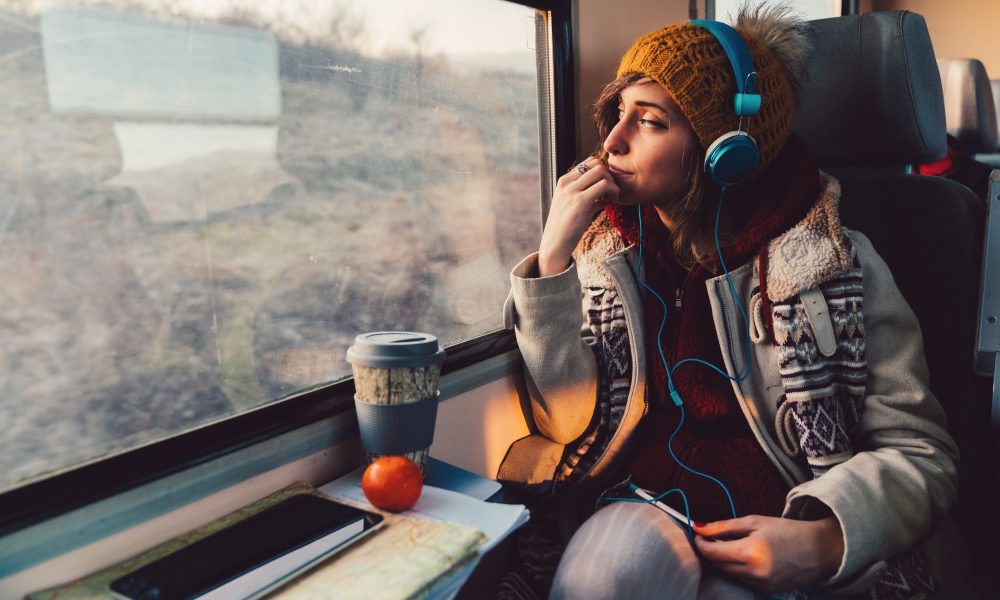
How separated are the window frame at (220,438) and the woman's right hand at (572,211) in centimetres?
22

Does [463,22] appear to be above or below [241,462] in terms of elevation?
above

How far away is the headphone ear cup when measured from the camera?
3.62ft

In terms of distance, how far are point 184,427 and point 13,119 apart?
0.39 metres

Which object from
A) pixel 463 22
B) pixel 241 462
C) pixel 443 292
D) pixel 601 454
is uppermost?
pixel 463 22

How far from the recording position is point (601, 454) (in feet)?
4.23

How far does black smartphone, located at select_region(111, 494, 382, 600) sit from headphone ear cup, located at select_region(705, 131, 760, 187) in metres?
0.72

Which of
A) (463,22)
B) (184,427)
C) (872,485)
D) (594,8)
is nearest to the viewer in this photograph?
(184,427)

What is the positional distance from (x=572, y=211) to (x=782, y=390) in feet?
1.48

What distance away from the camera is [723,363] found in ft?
4.02

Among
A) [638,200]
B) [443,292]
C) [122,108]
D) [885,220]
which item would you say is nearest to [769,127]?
[638,200]

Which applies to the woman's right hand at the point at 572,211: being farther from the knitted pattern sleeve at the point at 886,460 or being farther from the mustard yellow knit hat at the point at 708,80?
the knitted pattern sleeve at the point at 886,460

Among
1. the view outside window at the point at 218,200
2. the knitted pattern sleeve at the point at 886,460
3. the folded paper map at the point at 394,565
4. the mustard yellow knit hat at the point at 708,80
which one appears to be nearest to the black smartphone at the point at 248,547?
the folded paper map at the point at 394,565

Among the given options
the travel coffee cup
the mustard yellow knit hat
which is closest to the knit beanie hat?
the mustard yellow knit hat

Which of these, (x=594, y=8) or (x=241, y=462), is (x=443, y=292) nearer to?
(x=241, y=462)
